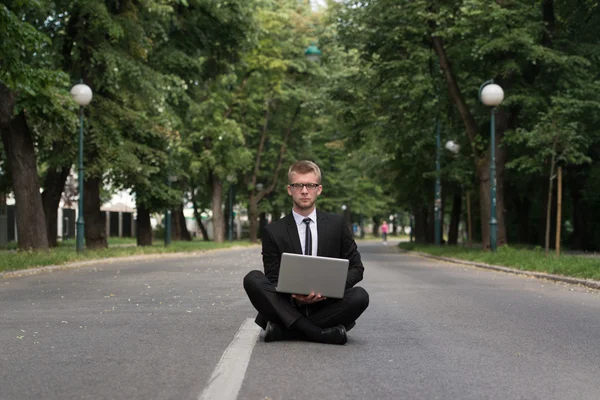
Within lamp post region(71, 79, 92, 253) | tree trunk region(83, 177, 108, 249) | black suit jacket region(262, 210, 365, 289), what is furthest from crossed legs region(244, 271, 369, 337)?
tree trunk region(83, 177, 108, 249)

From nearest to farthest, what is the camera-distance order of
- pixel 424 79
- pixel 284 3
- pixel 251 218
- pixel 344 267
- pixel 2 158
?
pixel 344 267 → pixel 424 79 → pixel 2 158 → pixel 284 3 → pixel 251 218

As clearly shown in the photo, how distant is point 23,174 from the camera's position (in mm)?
21547

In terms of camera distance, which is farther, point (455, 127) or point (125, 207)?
point (125, 207)

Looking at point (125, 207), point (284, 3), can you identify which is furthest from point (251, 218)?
point (125, 207)

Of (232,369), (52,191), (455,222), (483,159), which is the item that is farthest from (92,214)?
(232,369)

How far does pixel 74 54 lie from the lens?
24.1 m

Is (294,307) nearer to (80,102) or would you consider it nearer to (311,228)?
(311,228)

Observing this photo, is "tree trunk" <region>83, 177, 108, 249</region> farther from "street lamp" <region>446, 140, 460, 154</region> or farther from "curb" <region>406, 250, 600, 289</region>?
"street lamp" <region>446, 140, 460, 154</region>

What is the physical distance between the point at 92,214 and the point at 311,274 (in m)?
22.1

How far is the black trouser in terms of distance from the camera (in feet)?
23.0

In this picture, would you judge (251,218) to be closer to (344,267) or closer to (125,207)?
(125,207)

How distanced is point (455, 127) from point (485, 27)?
6.76m

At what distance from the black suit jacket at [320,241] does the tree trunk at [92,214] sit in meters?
21.5

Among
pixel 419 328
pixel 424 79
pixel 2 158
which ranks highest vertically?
pixel 424 79
